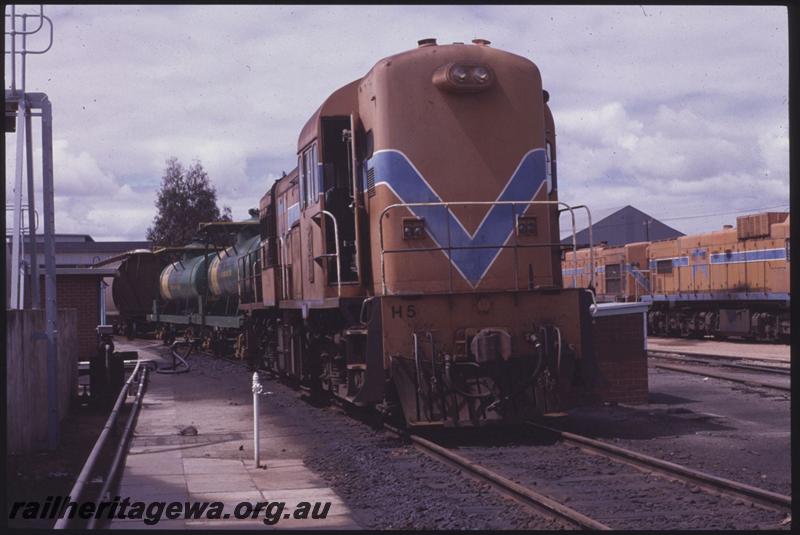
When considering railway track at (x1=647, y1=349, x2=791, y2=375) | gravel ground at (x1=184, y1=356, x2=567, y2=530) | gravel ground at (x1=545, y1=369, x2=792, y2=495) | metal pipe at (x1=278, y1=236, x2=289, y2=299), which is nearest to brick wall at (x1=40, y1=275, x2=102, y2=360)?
metal pipe at (x1=278, y1=236, x2=289, y2=299)

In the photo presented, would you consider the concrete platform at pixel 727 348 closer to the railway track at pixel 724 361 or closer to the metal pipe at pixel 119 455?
the railway track at pixel 724 361

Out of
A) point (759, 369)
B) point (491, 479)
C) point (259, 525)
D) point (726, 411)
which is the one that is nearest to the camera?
point (259, 525)

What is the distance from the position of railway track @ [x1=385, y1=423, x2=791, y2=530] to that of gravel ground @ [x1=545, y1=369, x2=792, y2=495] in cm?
53

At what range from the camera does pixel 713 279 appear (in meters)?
31.9

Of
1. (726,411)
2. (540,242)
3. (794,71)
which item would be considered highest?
(794,71)

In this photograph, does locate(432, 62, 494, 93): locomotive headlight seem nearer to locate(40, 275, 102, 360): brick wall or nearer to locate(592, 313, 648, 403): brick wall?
locate(592, 313, 648, 403): brick wall

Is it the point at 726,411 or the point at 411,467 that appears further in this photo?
the point at 726,411

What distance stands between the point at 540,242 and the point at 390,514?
15.5 feet

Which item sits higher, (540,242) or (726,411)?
(540,242)

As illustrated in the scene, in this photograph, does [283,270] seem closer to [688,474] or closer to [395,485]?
[395,485]

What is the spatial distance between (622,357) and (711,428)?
2578 mm

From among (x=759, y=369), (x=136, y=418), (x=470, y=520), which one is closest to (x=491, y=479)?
(x=470, y=520)

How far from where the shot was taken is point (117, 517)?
7344 mm

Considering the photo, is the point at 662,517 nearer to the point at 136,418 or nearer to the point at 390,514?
the point at 390,514
